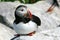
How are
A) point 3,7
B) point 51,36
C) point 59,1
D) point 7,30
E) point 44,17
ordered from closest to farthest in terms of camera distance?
1. point 51,36
2. point 7,30
3. point 44,17
4. point 3,7
5. point 59,1

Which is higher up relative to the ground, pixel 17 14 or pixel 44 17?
pixel 17 14

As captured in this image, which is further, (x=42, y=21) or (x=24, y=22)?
(x=42, y=21)

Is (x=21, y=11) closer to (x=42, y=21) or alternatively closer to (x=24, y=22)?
(x=24, y=22)

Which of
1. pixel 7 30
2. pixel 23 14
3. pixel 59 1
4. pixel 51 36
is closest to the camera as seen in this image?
pixel 23 14

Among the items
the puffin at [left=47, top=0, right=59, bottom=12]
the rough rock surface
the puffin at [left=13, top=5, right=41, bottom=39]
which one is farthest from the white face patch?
the puffin at [left=47, top=0, right=59, bottom=12]

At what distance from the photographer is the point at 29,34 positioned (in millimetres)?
2389

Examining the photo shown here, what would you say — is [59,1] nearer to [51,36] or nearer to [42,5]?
[42,5]

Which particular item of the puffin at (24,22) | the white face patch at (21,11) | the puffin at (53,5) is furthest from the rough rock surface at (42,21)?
the white face patch at (21,11)

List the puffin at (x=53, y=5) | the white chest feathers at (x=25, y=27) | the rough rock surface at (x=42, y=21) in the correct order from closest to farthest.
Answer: the white chest feathers at (x=25, y=27) < the rough rock surface at (x=42, y=21) < the puffin at (x=53, y=5)

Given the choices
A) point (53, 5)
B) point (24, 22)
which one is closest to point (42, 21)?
point (53, 5)

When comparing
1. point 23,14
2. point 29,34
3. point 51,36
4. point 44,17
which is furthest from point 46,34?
point 44,17

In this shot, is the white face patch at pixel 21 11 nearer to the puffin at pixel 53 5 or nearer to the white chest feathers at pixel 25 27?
the white chest feathers at pixel 25 27

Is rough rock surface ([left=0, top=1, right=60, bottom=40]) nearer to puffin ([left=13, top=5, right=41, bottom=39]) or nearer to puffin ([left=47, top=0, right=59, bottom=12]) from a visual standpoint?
puffin ([left=47, top=0, right=59, bottom=12])

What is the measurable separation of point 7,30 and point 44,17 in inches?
27.0
